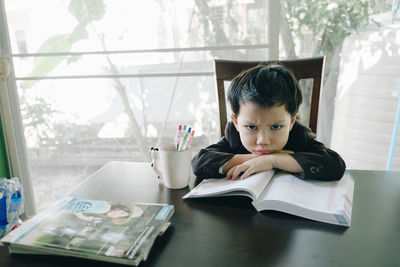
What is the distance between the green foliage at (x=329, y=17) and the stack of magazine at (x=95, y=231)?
1.47 m

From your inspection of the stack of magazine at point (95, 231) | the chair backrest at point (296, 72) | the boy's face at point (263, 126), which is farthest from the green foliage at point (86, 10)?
the stack of magazine at point (95, 231)

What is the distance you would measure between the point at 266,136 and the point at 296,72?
436mm

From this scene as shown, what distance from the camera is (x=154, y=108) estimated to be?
2033 millimetres

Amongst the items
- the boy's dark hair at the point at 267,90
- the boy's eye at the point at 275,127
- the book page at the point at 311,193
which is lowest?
the book page at the point at 311,193

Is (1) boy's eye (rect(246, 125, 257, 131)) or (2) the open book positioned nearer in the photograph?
(2) the open book

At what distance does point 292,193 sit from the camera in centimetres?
76

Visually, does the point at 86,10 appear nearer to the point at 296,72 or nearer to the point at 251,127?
the point at 296,72

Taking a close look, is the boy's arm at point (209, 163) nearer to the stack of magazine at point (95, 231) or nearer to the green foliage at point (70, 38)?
the stack of magazine at point (95, 231)

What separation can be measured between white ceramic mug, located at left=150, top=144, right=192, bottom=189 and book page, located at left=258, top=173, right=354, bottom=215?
8.8 inches

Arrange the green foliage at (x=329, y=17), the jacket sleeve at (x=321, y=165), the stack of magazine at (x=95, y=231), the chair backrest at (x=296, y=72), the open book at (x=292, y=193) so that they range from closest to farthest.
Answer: the stack of magazine at (x=95, y=231)
the open book at (x=292, y=193)
the jacket sleeve at (x=321, y=165)
the chair backrest at (x=296, y=72)
the green foliage at (x=329, y=17)

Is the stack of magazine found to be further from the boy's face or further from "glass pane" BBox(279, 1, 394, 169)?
"glass pane" BBox(279, 1, 394, 169)

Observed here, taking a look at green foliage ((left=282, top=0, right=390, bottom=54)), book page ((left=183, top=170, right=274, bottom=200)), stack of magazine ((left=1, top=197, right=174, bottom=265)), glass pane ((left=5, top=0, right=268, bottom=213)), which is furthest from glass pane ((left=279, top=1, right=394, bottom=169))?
stack of magazine ((left=1, top=197, right=174, bottom=265))

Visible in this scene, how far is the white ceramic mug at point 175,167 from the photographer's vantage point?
89 cm

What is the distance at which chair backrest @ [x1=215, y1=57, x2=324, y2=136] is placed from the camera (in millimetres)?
1205
